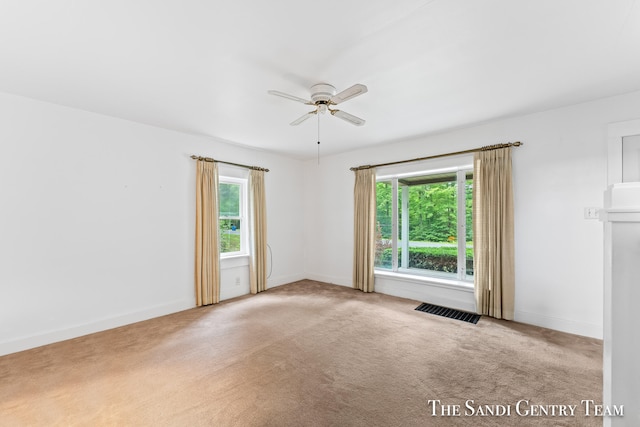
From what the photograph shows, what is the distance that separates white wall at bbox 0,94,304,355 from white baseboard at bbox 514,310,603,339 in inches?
180

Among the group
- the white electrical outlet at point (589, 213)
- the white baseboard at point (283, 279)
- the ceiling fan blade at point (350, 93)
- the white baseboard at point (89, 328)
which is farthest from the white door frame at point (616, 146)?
the white baseboard at point (89, 328)

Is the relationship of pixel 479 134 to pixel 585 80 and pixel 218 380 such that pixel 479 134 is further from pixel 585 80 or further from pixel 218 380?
pixel 218 380

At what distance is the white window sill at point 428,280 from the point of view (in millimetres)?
3941

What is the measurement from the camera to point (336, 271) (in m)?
5.53

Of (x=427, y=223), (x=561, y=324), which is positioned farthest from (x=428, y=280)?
(x=561, y=324)

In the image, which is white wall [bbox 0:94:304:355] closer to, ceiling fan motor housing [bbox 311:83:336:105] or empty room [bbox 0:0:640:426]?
empty room [bbox 0:0:640:426]

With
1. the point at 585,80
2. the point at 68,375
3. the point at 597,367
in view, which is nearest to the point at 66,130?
the point at 68,375

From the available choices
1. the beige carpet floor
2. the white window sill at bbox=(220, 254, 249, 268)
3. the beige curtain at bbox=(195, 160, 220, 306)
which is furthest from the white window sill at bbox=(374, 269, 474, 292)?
the beige curtain at bbox=(195, 160, 220, 306)

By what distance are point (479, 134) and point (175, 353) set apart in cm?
459

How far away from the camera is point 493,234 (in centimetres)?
360

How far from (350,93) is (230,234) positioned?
3474 millimetres

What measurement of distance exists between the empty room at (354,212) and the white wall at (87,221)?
0.07ft

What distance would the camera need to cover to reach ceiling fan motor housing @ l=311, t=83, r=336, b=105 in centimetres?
252

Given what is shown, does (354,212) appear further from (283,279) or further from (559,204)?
(559,204)
